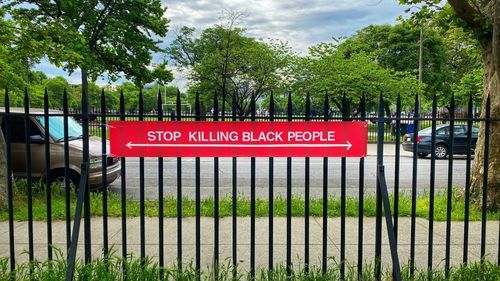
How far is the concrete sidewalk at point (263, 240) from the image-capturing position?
4.65m

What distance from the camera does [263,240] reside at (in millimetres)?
5320

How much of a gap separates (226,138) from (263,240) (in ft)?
7.03

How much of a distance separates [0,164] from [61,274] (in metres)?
3.97

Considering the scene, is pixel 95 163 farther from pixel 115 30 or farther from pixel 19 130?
pixel 115 30

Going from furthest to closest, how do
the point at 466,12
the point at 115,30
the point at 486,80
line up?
1. the point at 115,30
2. the point at 486,80
3. the point at 466,12

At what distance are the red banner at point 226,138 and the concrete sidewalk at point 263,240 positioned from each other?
1267 mm

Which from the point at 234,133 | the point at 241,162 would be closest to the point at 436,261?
the point at 234,133

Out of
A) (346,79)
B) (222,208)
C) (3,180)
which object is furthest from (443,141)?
(3,180)

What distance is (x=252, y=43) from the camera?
115 ft

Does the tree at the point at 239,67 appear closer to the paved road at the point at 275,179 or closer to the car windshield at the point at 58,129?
the paved road at the point at 275,179

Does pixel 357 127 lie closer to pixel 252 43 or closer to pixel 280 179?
pixel 280 179

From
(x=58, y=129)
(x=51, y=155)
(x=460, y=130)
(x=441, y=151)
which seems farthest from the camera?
(x=441, y=151)

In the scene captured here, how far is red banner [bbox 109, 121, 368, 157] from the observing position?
3641 millimetres

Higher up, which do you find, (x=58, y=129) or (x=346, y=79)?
(x=346, y=79)
